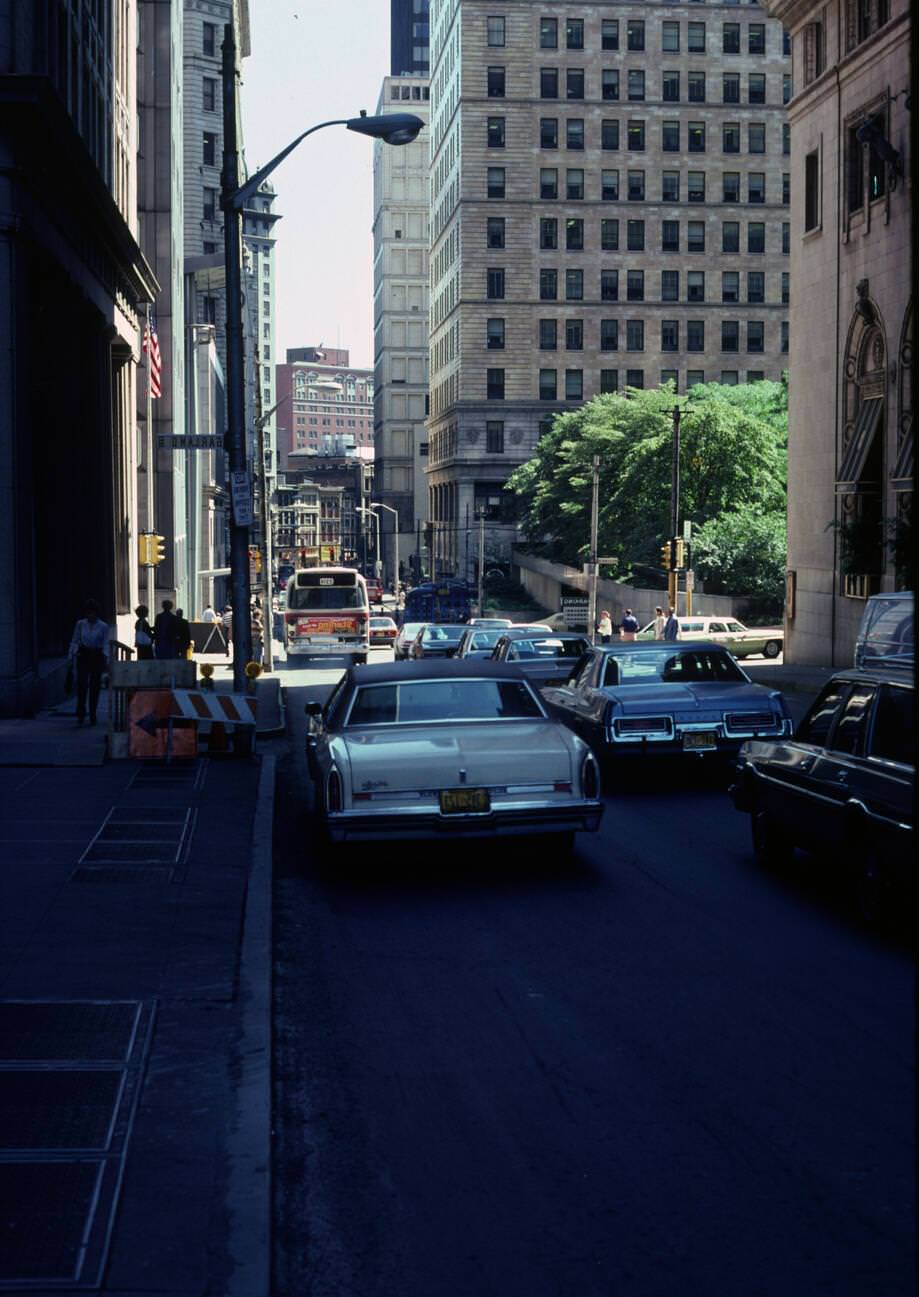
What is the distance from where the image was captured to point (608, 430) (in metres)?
80.5

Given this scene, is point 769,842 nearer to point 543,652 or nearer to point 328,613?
point 543,652

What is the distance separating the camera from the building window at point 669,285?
111 m

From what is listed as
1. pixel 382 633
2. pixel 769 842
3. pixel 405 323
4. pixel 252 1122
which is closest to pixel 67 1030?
pixel 252 1122

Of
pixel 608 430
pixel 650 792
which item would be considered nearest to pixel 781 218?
pixel 608 430

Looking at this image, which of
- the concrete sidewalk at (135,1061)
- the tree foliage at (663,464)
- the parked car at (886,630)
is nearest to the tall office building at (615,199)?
the tree foliage at (663,464)

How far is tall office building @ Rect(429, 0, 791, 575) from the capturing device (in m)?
109

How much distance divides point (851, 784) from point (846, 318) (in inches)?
1438

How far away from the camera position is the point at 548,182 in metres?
111

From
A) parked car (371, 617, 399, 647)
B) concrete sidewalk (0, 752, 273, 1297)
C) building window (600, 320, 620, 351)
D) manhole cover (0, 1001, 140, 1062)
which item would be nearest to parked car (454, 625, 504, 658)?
concrete sidewalk (0, 752, 273, 1297)

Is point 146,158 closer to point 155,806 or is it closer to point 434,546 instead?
point 155,806

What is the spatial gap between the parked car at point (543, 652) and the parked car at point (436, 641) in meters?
11.2

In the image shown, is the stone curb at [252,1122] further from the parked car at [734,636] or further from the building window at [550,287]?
the building window at [550,287]

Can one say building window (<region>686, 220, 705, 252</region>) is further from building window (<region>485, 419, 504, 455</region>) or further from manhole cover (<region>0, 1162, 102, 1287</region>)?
manhole cover (<region>0, 1162, 102, 1287</region>)

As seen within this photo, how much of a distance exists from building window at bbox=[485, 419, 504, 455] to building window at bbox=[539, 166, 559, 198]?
1535cm
